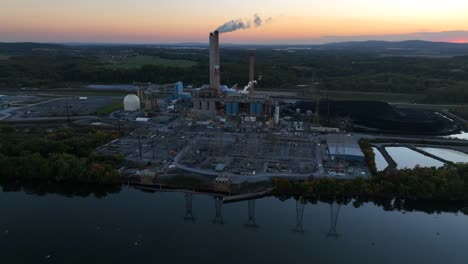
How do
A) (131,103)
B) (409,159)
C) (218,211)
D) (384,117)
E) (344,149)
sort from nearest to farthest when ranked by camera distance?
(218,211)
(344,149)
(409,159)
(384,117)
(131,103)

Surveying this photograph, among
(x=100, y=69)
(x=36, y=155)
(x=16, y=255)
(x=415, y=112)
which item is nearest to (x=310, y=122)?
(x=415, y=112)

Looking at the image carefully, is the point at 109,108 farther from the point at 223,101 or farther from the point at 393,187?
the point at 393,187

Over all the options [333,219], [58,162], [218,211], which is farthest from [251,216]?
[58,162]

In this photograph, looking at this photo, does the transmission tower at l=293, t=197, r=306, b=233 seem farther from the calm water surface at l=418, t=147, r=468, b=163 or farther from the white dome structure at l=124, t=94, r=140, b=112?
the white dome structure at l=124, t=94, r=140, b=112

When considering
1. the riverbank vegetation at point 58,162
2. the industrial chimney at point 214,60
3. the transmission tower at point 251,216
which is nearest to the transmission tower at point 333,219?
the transmission tower at point 251,216

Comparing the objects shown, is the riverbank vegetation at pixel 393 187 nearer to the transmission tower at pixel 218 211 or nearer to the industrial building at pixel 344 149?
the transmission tower at pixel 218 211

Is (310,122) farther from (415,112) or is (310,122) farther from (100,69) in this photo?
(100,69)

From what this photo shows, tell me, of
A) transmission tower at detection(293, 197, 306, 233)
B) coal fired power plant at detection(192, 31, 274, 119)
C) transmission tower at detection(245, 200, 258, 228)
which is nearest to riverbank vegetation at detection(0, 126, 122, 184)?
transmission tower at detection(245, 200, 258, 228)
